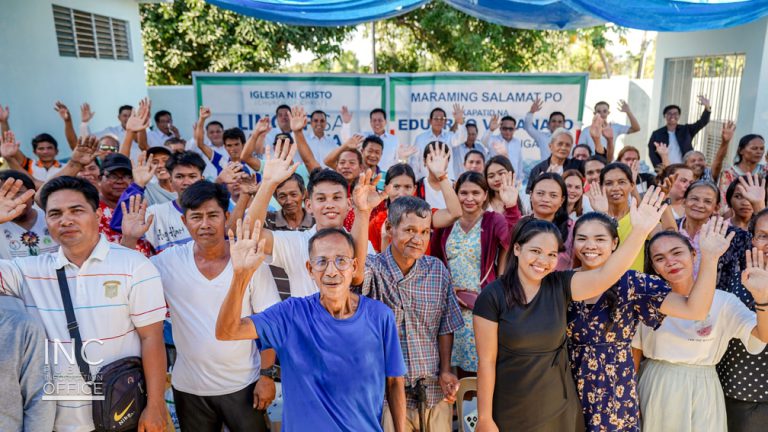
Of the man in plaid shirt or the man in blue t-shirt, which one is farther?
the man in plaid shirt

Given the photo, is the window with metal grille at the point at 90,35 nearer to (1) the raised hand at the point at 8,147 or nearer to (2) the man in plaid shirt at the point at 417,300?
(1) the raised hand at the point at 8,147

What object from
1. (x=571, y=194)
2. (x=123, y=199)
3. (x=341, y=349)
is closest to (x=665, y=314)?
(x=341, y=349)

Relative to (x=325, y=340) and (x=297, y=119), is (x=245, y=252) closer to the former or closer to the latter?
(x=325, y=340)

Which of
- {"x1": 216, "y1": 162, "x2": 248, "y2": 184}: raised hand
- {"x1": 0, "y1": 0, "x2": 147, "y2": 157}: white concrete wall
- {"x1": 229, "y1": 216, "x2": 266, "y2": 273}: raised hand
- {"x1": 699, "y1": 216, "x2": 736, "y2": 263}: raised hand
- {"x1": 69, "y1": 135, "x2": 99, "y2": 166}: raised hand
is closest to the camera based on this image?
{"x1": 229, "y1": 216, "x2": 266, "y2": 273}: raised hand

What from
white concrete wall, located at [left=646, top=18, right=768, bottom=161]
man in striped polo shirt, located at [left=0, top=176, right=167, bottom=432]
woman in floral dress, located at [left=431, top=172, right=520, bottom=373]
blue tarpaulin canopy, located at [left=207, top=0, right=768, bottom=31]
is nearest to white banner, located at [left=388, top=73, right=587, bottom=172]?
blue tarpaulin canopy, located at [left=207, top=0, right=768, bottom=31]

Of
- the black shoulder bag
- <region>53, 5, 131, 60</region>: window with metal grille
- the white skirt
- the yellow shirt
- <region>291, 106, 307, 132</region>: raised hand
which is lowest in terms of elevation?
the white skirt

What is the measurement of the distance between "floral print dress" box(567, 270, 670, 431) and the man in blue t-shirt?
887 mm

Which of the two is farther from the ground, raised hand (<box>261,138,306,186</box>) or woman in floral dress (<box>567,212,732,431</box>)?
raised hand (<box>261,138,306,186</box>)

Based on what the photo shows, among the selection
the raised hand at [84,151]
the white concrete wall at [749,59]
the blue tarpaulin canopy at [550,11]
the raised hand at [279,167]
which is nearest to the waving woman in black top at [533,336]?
the raised hand at [279,167]

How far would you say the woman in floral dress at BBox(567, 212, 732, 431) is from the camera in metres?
2.44

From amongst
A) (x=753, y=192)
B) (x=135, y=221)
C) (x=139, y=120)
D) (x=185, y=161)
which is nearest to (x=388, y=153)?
(x=139, y=120)

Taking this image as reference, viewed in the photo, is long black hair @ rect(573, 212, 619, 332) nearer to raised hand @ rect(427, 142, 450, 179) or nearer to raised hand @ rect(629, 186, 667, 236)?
raised hand @ rect(629, 186, 667, 236)

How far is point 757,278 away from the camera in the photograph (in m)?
2.39

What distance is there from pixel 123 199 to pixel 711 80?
929cm
